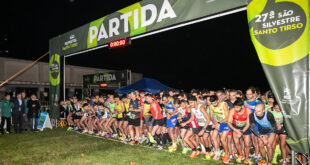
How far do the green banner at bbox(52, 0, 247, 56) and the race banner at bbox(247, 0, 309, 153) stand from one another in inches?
36.3

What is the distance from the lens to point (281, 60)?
15.9 feet

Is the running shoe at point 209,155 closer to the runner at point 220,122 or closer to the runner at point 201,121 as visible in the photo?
the runner at point 201,121

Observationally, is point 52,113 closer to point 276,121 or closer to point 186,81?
point 276,121

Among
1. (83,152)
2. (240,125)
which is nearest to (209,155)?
(240,125)

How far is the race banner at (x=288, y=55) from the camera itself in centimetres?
453

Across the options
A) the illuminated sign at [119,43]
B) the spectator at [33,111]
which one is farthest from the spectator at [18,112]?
the illuminated sign at [119,43]

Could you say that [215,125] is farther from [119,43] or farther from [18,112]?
[18,112]

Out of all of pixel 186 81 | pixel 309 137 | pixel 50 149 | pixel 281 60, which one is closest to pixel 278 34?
pixel 281 60

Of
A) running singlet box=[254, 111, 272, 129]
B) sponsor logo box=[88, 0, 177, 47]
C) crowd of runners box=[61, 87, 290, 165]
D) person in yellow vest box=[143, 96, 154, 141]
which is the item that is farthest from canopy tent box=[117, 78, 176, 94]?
running singlet box=[254, 111, 272, 129]

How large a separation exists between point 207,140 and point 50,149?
5685 mm

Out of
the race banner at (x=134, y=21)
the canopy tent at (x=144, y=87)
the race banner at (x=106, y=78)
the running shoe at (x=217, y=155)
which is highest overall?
the race banner at (x=134, y=21)

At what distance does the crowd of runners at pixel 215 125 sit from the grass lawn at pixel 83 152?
0.58 m

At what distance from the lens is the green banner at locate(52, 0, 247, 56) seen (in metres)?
6.60

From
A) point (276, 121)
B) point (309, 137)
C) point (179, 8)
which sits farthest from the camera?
point (179, 8)
